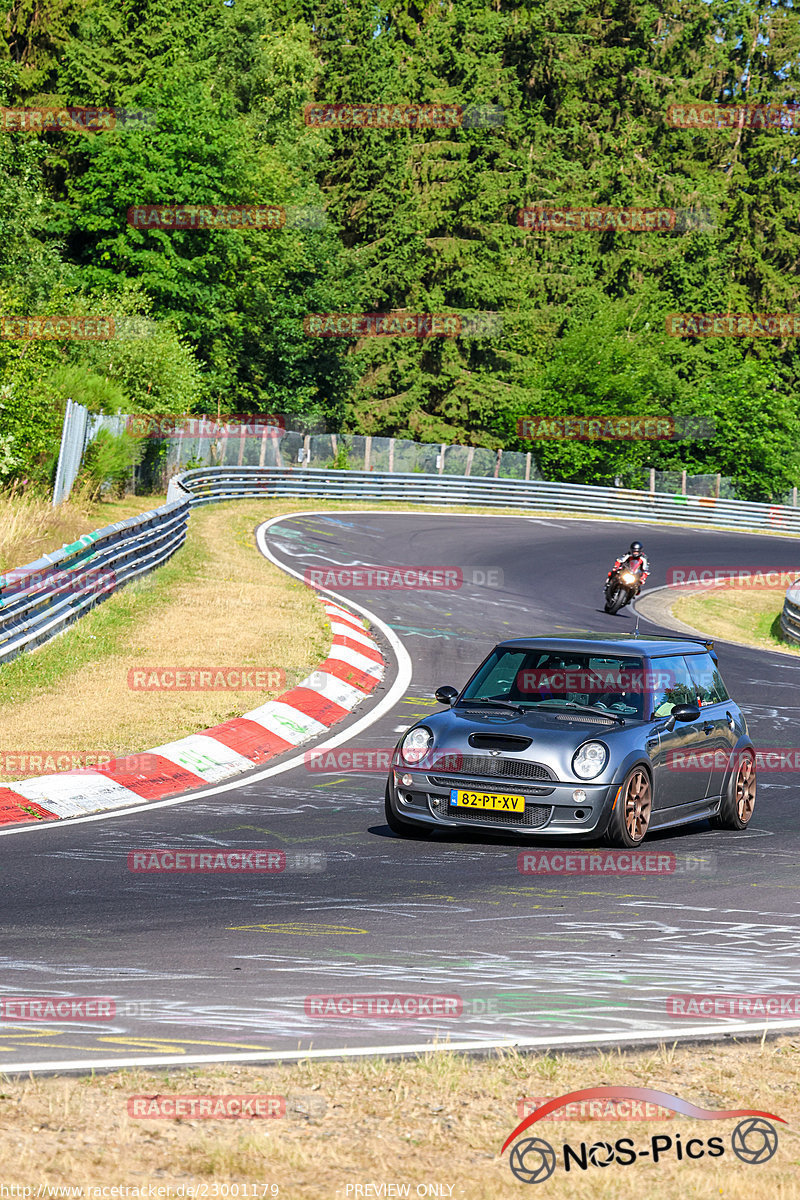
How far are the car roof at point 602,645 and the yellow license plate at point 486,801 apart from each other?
1.64 metres

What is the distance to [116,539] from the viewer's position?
2173cm

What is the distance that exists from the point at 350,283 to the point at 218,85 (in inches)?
467

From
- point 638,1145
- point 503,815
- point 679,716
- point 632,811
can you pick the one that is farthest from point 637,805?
point 638,1145

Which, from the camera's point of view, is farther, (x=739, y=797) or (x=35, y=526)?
(x=35, y=526)

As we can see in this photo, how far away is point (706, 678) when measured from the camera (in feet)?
40.5

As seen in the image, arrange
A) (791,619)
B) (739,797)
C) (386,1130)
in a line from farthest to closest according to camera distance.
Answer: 1. (791,619)
2. (739,797)
3. (386,1130)

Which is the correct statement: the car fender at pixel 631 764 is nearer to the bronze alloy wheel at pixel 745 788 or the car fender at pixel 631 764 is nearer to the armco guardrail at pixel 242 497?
the bronze alloy wheel at pixel 745 788

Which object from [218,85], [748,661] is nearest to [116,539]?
[748,661]

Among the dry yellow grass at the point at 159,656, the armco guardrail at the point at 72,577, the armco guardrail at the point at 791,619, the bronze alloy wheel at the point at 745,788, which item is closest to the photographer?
the bronze alloy wheel at the point at 745,788

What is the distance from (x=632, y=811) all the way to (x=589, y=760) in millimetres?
568

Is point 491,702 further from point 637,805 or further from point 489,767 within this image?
point 637,805

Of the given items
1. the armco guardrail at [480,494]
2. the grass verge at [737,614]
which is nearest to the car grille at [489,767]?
the grass verge at [737,614]

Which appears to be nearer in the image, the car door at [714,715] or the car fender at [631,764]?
the car fender at [631,764]

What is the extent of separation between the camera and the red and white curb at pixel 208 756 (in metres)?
11.3
